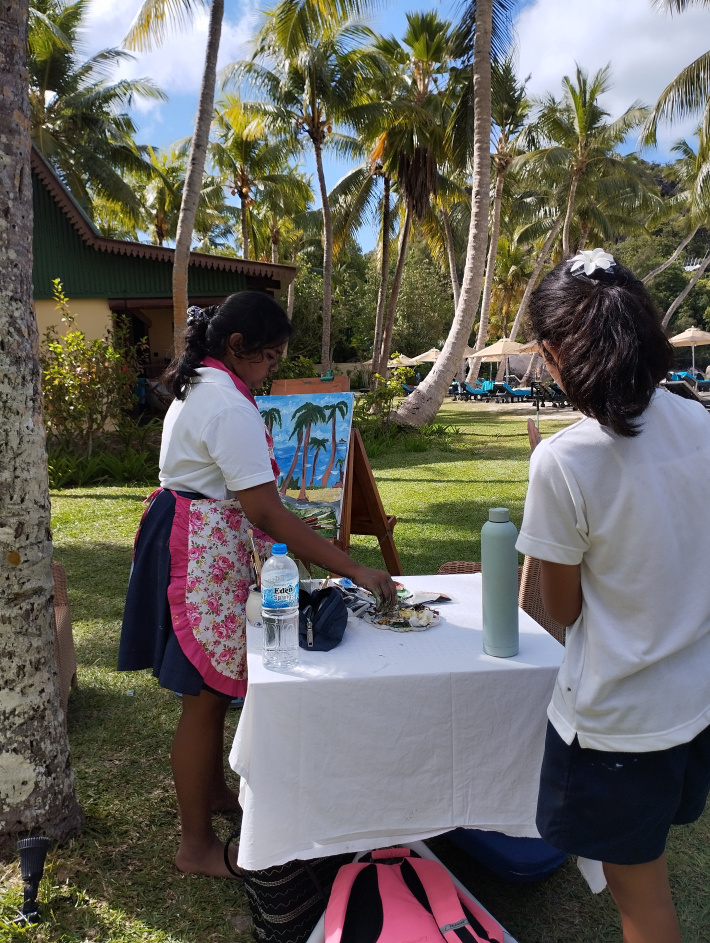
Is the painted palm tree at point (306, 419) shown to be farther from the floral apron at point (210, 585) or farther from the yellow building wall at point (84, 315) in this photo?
the yellow building wall at point (84, 315)

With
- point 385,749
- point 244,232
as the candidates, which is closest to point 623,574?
point 385,749

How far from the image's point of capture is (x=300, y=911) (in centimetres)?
199

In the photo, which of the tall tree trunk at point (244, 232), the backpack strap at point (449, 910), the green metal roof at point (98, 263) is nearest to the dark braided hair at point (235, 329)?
the backpack strap at point (449, 910)

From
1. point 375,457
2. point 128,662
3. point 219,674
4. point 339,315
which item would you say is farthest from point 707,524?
point 339,315

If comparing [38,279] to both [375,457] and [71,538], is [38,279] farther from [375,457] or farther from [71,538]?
[71,538]

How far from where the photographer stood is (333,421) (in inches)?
189

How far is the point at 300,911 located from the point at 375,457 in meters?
9.95

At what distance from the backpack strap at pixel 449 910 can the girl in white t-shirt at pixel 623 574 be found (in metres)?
0.45

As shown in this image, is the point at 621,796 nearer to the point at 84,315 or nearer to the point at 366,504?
the point at 366,504

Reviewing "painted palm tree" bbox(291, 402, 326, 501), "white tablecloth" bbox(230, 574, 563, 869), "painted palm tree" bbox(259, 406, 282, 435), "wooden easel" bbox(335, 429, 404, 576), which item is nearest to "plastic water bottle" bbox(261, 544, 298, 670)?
"white tablecloth" bbox(230, 574, 563, 869)

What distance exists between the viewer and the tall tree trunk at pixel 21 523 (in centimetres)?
227

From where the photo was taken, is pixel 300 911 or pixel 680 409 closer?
pixel 680 409

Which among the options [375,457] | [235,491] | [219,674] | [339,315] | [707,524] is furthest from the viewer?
[339,315]

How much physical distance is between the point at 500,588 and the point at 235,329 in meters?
1.10
